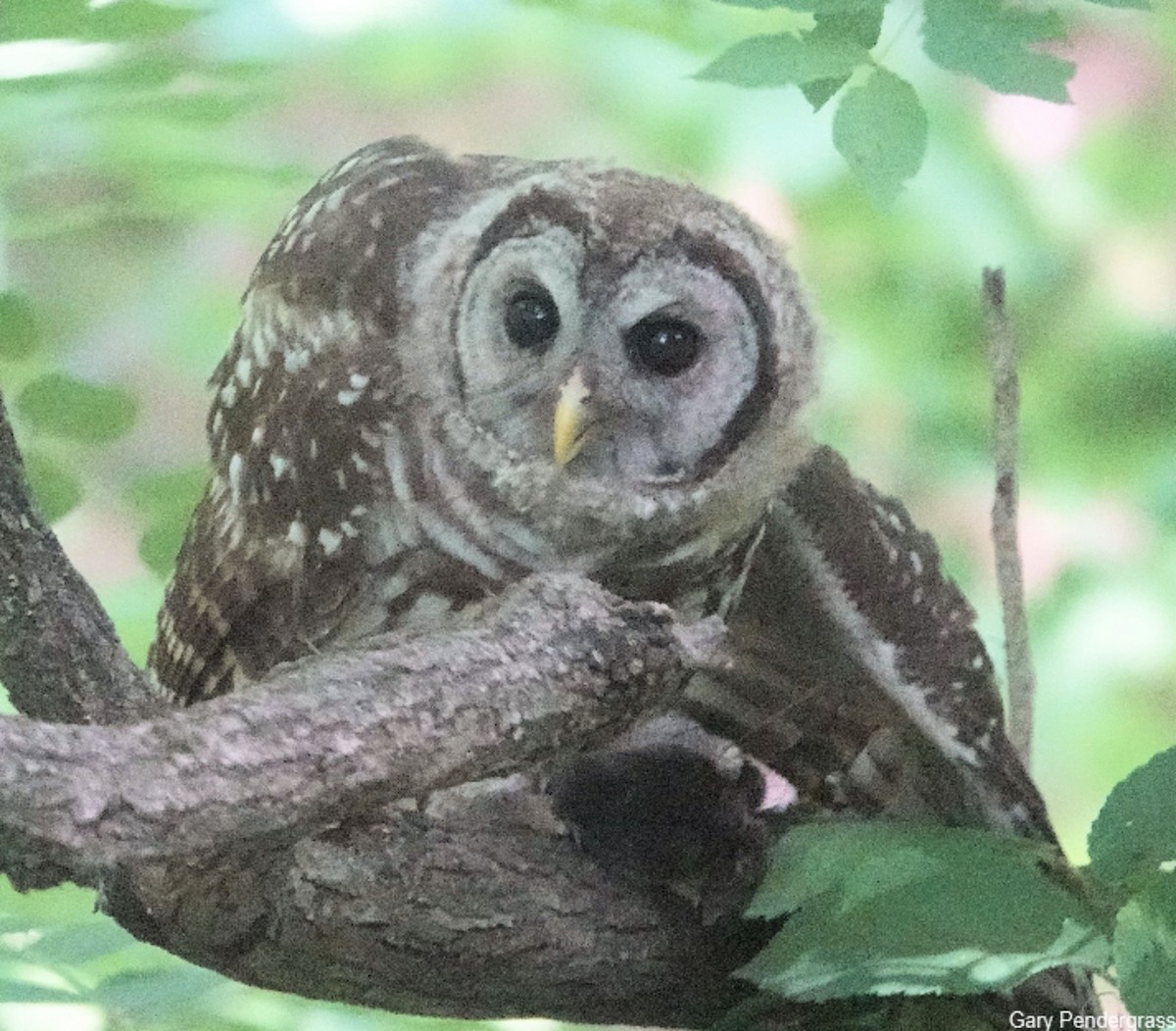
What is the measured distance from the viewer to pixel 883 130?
98 cm

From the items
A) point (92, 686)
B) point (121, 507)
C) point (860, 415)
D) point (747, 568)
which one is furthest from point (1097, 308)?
point (92, 686)

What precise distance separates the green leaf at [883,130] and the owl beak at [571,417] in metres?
0.26

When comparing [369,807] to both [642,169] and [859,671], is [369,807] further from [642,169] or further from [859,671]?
[642,169]

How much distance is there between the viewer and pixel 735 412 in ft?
3.93

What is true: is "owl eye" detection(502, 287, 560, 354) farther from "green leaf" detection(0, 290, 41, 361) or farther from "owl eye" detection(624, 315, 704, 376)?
"green leaf" detection(0, 290, 41, 361)

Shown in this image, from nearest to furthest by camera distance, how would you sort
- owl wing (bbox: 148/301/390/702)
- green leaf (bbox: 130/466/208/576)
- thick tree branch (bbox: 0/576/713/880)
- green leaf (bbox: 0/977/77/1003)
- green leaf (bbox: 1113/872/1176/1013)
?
thick tree branch (bbox: 0/576/713/880) < green leaf (bbox: 1113/872/1176/1013) < green leaf (bbox: 0/977/77/1003) < owl wing (bbox: 148/301/390/702) < green leaf (bbox: 130/466/208/576)

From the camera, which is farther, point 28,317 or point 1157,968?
point 28,317

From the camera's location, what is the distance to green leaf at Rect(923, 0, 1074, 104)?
0.92 m

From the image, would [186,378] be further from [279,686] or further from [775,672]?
[279,686]

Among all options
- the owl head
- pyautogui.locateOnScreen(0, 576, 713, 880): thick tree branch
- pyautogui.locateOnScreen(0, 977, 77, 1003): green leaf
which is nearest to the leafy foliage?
the owl head

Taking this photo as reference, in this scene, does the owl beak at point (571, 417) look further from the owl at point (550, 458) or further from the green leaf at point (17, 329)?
the green leaf at point (17, 329)

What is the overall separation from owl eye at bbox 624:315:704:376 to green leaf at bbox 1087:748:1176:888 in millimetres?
492

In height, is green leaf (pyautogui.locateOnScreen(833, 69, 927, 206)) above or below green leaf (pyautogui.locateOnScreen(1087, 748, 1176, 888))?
above

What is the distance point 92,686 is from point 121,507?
0.42 m
